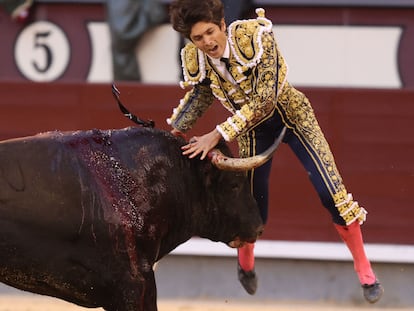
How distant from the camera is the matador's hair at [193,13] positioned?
3.72 meters

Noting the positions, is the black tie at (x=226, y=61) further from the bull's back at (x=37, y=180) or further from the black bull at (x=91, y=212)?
the bull's back at (x=37, y=180)

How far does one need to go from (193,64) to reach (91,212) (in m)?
0.70

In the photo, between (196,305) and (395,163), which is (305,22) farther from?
(196,305)

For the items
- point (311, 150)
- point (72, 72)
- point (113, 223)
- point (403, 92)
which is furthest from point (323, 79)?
point (113, 223)

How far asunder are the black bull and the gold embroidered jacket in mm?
260

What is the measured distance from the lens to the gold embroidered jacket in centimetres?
391

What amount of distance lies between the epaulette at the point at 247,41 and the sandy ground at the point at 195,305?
6.81 feet

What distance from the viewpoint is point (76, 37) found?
7.03m

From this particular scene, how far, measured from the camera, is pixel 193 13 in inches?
146

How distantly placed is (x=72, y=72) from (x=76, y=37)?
0.21m

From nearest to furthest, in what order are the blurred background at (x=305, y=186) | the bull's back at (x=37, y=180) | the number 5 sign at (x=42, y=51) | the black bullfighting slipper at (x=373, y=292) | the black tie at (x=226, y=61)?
1. the bull's back at (x=37, y=180)
2. the black tie at (x=226, y=61)
3. the black bullfighting slipper at (x=373, y=292)
4. the blurred background at (x=305, y=186)
5. the number 5 sign at (x=42, y=51)

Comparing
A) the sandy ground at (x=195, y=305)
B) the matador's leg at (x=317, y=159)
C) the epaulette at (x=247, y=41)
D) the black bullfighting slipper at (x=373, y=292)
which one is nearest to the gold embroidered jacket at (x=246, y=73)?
the epaulette at (x=247, y=41)

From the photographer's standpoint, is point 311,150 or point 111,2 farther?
point 111,2

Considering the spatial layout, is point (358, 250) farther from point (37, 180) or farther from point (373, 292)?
point (37, 180)
